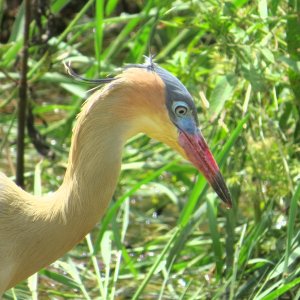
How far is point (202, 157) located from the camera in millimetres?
3049

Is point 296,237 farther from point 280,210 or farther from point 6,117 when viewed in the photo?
point 6,117

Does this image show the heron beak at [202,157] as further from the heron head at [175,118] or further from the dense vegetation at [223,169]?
the dense vegetation at [223,169]

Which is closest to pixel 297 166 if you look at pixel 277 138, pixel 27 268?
pixel 277 138

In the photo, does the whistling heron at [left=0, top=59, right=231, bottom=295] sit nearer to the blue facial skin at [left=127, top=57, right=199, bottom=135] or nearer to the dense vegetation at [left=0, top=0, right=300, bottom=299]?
the blue facial skin at [left=127, top=57, right=199, bottom=135]

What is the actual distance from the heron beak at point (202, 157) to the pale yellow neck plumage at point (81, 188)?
0.10m

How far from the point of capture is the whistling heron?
295 cm

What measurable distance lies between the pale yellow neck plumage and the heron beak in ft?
0.33

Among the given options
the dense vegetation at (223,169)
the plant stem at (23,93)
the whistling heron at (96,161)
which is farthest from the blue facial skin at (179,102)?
the plant stem at (23,93)

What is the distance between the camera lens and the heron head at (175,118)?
2963mm

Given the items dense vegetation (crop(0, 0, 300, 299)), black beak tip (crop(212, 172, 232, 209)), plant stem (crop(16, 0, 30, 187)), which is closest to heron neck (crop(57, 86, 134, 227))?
black beak tip (crop(212, 172, 232, 209))

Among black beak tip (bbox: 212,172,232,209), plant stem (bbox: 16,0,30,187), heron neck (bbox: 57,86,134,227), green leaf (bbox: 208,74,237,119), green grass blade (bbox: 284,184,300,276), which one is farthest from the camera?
plant stem (bbox: 16,0,30,187)

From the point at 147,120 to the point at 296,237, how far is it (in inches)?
36.0

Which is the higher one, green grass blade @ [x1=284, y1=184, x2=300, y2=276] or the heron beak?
the heron beak

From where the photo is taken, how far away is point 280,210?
3.99m
